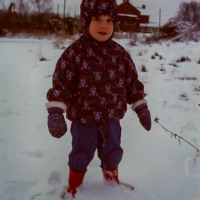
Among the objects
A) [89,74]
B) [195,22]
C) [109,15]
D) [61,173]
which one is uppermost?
[195,22]

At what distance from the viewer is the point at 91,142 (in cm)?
229

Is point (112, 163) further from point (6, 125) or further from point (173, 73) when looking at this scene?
point (173, 73)

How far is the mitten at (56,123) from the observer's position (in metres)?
2.08

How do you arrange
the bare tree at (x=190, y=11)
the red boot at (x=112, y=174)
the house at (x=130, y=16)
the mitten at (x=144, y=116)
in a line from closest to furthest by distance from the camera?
the mitten at (x=144, y=116)
the red boot at (x=112, y=174)
the bare tree at (x=190, y=11)
the house at (x=130, y=16)

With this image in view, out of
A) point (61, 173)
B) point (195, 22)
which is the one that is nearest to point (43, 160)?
point (61, 173)

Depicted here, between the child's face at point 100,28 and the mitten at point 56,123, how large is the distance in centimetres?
50

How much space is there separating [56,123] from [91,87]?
31 cm

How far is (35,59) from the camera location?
8398mm

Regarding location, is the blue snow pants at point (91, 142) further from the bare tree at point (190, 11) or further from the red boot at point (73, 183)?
the bare tree at point (190, 11)

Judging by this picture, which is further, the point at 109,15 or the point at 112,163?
the point at 112,163

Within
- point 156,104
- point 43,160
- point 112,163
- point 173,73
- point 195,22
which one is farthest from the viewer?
point 195,22

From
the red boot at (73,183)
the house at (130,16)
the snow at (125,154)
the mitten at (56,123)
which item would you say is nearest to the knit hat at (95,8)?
the mitten at (56,123)

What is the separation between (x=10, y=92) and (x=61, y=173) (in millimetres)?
2720

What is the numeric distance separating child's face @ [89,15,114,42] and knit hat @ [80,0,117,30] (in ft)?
0.10
